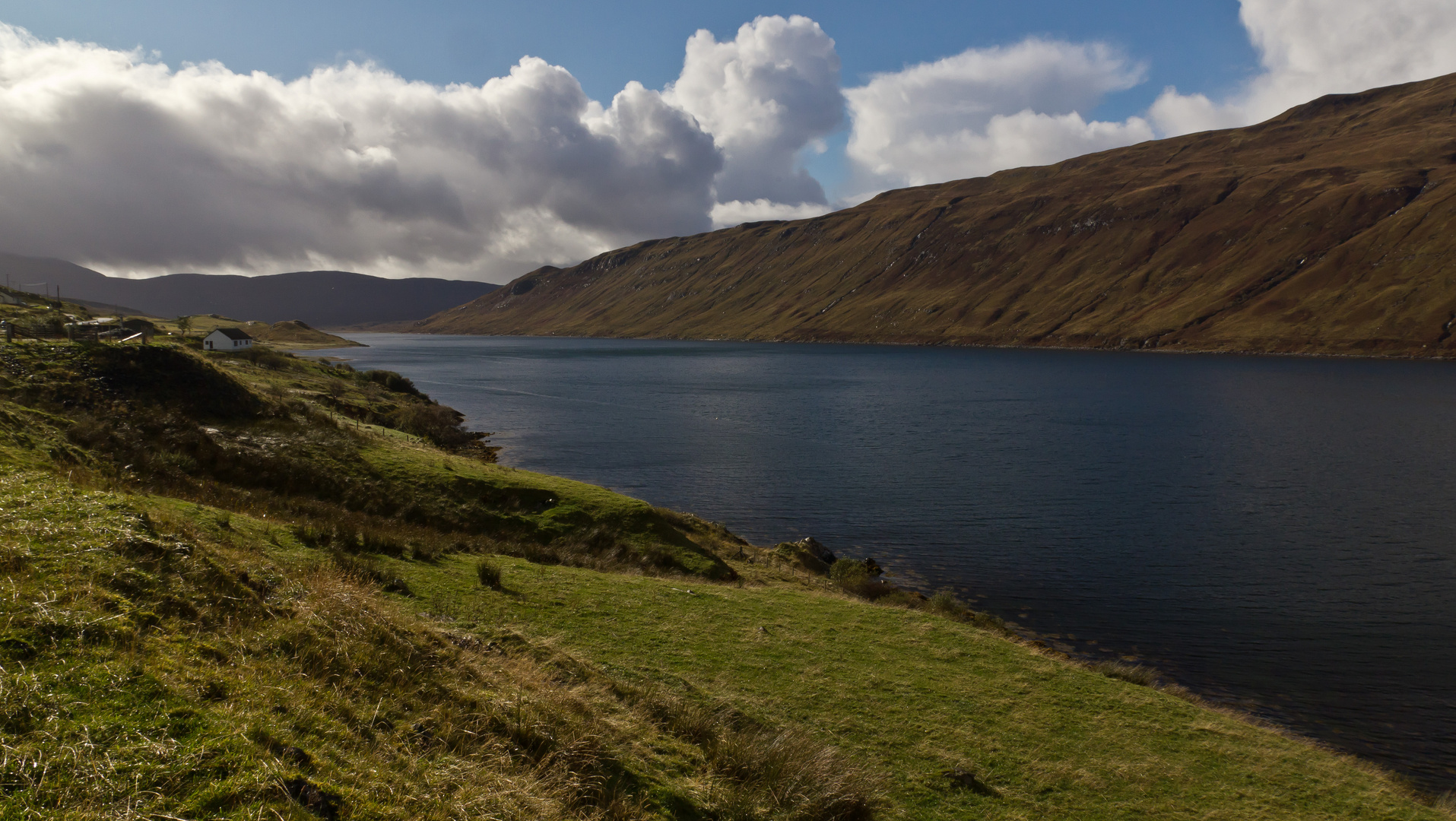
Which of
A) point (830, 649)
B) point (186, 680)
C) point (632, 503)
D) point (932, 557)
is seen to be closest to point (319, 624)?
point (186, 680)

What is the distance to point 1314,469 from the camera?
186 ft

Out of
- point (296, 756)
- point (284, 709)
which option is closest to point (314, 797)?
point (296, 756)

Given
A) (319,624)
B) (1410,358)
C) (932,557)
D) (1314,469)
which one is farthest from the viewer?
(1410,358)

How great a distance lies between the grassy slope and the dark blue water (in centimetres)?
1058

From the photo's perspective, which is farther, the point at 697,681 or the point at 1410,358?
the point at 1410,358

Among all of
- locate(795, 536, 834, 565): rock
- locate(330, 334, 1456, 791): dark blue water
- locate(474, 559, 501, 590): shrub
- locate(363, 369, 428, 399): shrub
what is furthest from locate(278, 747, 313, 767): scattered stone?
locate(363, 369, 428, 399): shrub

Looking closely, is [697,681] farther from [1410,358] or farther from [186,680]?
[1410,358]

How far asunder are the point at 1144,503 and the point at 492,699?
161 ft

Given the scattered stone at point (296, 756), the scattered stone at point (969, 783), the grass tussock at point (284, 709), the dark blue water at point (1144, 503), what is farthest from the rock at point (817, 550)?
the scattered stone at point (296, 756)

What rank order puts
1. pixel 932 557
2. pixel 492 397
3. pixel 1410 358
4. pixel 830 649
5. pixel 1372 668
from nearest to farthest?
pixel 830 649, pixel 1372 668, pixel 932 557, pixel 492 397, pixel 1410 358

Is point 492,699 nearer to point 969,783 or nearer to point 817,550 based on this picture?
point 969,783

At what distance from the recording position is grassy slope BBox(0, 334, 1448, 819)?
6.26 m

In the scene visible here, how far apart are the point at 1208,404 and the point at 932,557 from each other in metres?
80.9

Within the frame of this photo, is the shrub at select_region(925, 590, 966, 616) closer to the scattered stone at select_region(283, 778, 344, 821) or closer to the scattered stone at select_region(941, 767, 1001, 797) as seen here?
the scattered stone at select_region(941, 767, 1001, 797)
